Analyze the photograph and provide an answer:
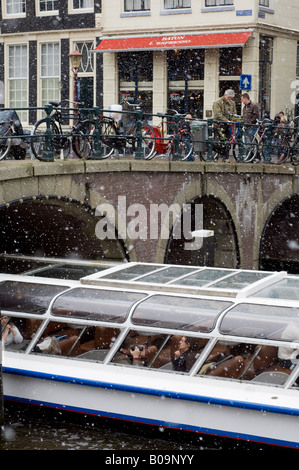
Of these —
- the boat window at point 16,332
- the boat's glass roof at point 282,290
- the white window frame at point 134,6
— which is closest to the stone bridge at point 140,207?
the boat window at point 16,332

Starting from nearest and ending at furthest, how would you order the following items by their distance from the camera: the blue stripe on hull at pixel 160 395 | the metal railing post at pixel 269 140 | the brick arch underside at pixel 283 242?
1. the blue stripe on hull at pixel 160 395
2. the metal railing post at pixel 269 140
3. the brick arch underside at pixel 283 242

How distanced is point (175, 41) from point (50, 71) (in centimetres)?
436

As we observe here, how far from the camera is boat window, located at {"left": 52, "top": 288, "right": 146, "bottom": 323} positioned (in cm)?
1003

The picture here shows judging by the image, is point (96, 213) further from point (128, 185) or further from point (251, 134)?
point (251, 134)

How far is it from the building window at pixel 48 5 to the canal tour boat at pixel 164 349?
16538 millimetres

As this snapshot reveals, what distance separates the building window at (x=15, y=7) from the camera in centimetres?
2673

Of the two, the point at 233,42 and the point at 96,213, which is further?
the point at 233,42

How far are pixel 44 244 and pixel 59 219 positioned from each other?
1590 millimetres

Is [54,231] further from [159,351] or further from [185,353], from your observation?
[185,353]

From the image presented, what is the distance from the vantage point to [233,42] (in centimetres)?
2261

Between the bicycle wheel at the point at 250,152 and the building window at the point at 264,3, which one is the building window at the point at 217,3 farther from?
the bicycle wheel at the point at 250,152

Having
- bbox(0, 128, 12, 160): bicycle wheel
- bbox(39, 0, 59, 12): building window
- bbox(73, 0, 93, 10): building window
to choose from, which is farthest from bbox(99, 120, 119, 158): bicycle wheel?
bbox(39, 0, 59, 12): building window
